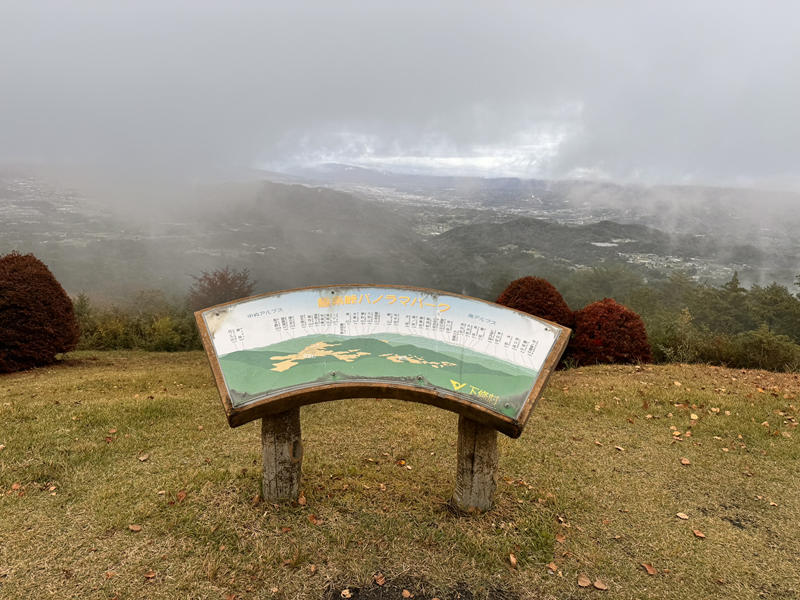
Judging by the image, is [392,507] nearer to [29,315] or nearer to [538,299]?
[538,299]

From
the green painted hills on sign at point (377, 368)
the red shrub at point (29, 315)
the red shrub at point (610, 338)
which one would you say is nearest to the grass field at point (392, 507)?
the green painted hills on sign at point (377, 368)

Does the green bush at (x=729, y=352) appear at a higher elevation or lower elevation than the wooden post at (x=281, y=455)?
lower

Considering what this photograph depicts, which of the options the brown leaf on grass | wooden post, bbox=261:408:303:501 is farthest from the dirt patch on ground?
wooden post, bbox=261:408:303:501

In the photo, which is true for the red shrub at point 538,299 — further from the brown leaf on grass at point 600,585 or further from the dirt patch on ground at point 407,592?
the dirt patch on ground at point 407,592

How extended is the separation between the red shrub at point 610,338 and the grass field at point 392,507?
3854 mm

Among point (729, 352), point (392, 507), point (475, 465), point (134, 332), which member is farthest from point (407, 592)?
point (134, 332)

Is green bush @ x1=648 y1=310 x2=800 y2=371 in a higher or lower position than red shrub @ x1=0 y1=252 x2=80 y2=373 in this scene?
lower

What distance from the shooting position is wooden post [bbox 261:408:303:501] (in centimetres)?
405

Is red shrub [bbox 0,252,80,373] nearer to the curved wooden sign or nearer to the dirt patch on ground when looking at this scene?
the curved wooden sign

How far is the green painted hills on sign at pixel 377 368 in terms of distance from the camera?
11.5 ft

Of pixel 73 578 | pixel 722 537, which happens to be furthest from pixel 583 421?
pixel 73 578

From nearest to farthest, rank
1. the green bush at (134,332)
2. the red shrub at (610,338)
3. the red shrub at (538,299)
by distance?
the red shrub at (610,338), the red shrub at (538,299), the green bush at (134,332)

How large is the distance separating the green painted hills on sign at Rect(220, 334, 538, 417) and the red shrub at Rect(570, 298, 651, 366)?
350 inches

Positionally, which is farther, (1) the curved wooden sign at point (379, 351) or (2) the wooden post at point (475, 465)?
(2) the wooden post at point (475, 465)
